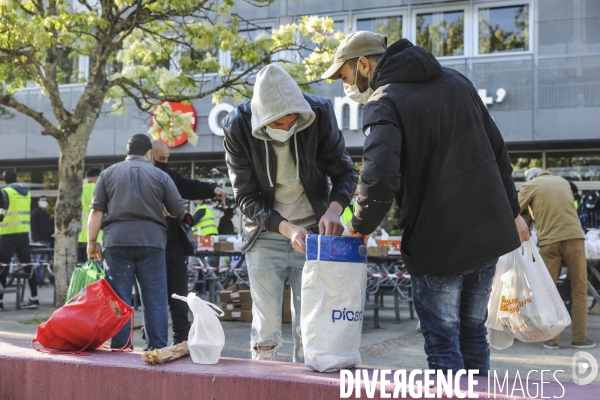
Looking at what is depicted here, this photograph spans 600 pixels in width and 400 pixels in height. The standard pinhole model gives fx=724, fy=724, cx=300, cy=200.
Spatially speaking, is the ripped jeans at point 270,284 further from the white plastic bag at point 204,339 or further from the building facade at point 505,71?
the building facade at point 505,71

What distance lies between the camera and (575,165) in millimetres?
16188

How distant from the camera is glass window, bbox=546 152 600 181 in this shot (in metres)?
16.1

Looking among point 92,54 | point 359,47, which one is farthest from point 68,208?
point 359,47

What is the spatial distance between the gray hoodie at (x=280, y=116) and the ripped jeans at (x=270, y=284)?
0.17 metres

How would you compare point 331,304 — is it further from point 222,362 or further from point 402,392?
point 222,362

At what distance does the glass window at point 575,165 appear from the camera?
16.1 metres

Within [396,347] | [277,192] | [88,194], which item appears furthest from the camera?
[88,194]

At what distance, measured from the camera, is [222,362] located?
383 cm

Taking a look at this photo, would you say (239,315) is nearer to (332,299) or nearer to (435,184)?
(332,299)

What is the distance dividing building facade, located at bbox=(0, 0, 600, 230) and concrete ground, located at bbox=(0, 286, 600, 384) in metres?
6.37

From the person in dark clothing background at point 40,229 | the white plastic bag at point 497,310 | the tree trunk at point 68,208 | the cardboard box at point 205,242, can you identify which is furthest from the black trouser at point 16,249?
the white plastic bag at point 497,310

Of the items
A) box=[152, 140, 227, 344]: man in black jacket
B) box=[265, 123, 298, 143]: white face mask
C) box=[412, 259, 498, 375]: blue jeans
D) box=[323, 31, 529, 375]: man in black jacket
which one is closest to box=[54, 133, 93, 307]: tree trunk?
box=[152, 140, 227, 344]: man in black jacket

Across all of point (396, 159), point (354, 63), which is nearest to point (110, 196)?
point (354, 63)

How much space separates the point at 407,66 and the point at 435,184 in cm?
54
